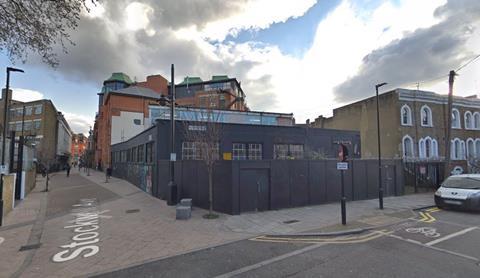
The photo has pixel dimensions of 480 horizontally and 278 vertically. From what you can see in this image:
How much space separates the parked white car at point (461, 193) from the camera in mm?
10633

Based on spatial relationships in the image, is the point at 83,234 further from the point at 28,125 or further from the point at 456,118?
the point at 28,125

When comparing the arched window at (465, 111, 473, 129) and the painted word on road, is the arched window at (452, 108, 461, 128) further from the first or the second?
the painted word on road

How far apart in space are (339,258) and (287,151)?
15562mm

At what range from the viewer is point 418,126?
25469 millimetres

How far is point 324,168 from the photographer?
1248cm

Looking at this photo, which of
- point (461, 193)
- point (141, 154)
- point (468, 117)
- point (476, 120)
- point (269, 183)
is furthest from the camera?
point (476, 120)

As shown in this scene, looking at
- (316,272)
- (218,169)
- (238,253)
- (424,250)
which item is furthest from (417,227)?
(218,169)

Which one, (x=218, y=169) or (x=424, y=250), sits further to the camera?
(x=218, y=169)

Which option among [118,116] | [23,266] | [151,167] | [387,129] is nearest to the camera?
[23,266]

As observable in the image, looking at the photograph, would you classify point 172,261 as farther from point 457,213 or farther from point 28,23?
point 457,213

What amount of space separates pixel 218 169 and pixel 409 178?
17.0 metres

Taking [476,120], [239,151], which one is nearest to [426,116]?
[476,120]

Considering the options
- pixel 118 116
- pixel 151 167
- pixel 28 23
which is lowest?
pixel 151 167

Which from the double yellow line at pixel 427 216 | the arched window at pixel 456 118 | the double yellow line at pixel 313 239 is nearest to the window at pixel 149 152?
the double yellow line at pixel 313 239
